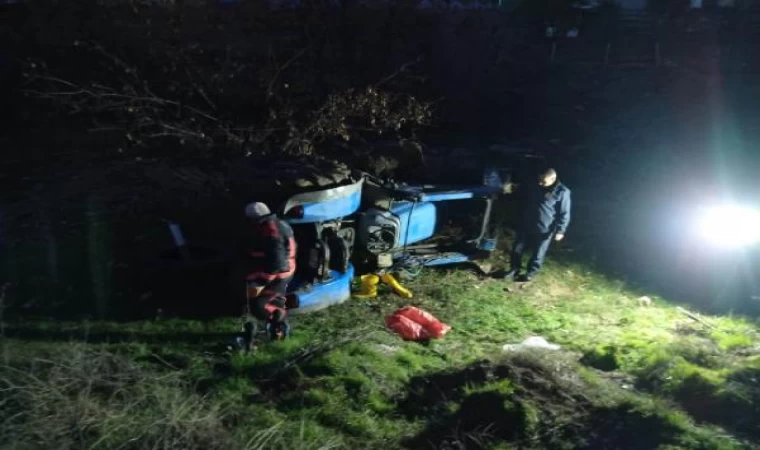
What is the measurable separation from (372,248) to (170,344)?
2622mm

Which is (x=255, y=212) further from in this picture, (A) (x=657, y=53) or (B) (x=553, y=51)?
(A) (x=657, y=53)

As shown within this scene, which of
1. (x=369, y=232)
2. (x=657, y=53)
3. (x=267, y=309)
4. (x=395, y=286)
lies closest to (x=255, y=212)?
(x=267, y=309)

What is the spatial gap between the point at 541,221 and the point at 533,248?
49 cm

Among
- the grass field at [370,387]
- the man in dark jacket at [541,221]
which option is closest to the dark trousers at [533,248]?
the man in dark jacket at [541,221]

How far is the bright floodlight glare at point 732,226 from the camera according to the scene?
10.6m

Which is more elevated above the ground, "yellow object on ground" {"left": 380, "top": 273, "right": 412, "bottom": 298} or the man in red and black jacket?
the man in red and black jacket

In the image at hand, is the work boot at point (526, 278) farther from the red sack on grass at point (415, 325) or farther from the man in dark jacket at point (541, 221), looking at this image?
the red sack on grass at point (415, 325)

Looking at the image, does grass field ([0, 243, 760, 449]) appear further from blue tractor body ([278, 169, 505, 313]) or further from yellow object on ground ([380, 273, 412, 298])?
yellow object on ground ([380, 273, 412, 298])

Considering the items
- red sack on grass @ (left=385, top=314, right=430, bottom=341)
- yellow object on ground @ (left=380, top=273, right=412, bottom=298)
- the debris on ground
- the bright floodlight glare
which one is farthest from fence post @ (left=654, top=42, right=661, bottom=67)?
red sack on grass @ (left=385, top=314, right=430, bottom=341)

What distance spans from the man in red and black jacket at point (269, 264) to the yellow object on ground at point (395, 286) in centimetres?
197

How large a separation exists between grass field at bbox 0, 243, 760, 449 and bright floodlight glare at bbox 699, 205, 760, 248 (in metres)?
2.30

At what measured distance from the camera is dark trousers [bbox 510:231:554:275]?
→ 10.4 m

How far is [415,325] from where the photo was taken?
27.0 feet

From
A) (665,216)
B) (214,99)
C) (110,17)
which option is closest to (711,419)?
(665,216)
